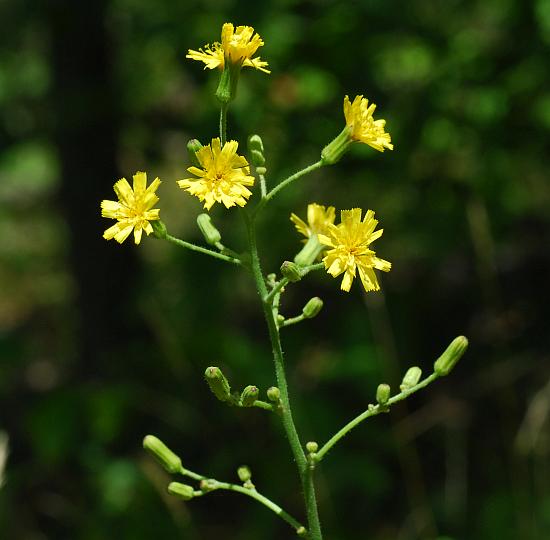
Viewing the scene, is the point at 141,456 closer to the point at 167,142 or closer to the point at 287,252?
the point at 287,252

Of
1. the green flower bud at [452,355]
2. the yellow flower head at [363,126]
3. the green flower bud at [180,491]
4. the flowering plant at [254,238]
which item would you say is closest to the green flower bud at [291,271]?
the flowering plant at [254,238]

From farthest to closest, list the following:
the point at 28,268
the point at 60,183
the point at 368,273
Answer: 1. the point at 28,268
2. the point at 60,183
3. the point at 368,273

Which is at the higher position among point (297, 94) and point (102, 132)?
point (102, 132)

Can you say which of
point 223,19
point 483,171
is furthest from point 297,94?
point 483,171

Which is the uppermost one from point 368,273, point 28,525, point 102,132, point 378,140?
point 102,132

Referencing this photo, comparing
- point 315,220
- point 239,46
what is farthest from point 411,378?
point 239,46

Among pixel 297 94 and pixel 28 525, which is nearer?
pixel 297 94

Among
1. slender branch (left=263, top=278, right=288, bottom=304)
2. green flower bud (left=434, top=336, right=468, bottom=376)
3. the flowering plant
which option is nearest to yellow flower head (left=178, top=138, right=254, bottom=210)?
the flowering plant

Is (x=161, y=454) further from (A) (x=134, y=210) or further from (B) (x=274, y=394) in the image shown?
(A) (x=134, y=210)
